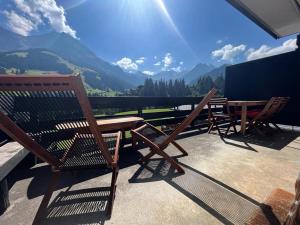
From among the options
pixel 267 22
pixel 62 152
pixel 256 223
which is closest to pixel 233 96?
pixel 267 22

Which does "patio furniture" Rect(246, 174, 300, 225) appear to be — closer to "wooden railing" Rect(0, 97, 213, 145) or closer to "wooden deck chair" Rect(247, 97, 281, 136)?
"wooden deck chair" Rect(247, 97, 281, 136)

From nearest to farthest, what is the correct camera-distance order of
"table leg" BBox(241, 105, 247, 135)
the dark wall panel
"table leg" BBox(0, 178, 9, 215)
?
1. "table leg" BBox(0, 178, 9, 215)
2. "table leg" BBox(241, 105, 247, 135)
3. the dark wall panel

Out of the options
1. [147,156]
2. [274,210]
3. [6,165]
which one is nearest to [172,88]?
[147,156]

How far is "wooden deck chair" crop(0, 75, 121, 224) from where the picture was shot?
3.57ft

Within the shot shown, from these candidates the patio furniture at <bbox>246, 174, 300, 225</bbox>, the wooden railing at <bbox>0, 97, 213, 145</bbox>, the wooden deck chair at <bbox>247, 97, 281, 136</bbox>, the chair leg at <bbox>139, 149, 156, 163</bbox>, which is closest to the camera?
the patio furniture at <bbox>246, 174, 300, 225</bbox>

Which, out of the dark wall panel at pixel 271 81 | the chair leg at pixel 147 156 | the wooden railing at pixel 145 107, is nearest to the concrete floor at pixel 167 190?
the chair leg at pixel 147 156

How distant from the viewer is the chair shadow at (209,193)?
151cm

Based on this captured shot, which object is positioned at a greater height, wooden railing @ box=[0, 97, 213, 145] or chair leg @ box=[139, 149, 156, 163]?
wooden railing @ box=[0, 97, 213, 145]

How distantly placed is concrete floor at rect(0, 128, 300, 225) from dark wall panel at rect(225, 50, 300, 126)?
297 centimetres

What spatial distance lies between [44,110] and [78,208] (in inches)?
40.6

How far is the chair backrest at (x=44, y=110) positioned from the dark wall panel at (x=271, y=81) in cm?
606

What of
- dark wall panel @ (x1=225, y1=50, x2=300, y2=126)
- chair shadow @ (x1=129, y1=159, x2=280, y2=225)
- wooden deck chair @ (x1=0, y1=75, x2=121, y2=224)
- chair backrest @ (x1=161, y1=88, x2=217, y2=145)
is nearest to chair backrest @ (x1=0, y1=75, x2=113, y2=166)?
wooden deck chair @ (x1=0, y1=75, x2=121, y2=224)

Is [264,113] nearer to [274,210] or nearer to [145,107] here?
[145,107]

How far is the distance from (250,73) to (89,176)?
6456 mm
